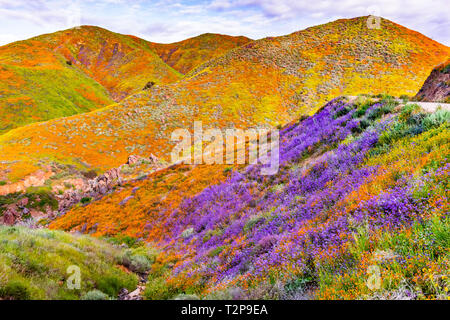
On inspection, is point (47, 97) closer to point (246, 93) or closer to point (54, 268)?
point (246, 93)

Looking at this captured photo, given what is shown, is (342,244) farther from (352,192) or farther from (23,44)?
(23,44)

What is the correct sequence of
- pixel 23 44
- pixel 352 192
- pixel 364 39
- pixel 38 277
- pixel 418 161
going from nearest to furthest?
pixel 418 161
pixel 352 192
pixel 38 277
pixel 364 39
pixel 23 44

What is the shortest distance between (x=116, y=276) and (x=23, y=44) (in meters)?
178

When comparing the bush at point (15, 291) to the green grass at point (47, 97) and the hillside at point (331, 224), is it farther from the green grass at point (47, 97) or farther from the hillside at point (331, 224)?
the green grass at point (47, 97)

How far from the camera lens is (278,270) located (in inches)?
176

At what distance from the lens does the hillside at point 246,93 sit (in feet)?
131

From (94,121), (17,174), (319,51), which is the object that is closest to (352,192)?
(17,174)

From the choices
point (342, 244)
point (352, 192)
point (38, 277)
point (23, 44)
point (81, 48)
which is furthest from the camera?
point (81, 48)

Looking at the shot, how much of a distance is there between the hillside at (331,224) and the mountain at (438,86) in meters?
5.56

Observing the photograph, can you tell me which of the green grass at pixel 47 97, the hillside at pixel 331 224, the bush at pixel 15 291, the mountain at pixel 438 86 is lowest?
the bush at pixel 15 291

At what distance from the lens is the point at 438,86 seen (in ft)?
48.6

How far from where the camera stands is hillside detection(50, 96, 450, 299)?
124 inches

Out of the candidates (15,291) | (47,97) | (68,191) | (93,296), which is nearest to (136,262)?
(93,296)

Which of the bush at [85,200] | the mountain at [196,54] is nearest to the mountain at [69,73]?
the mountain at [196,54]
